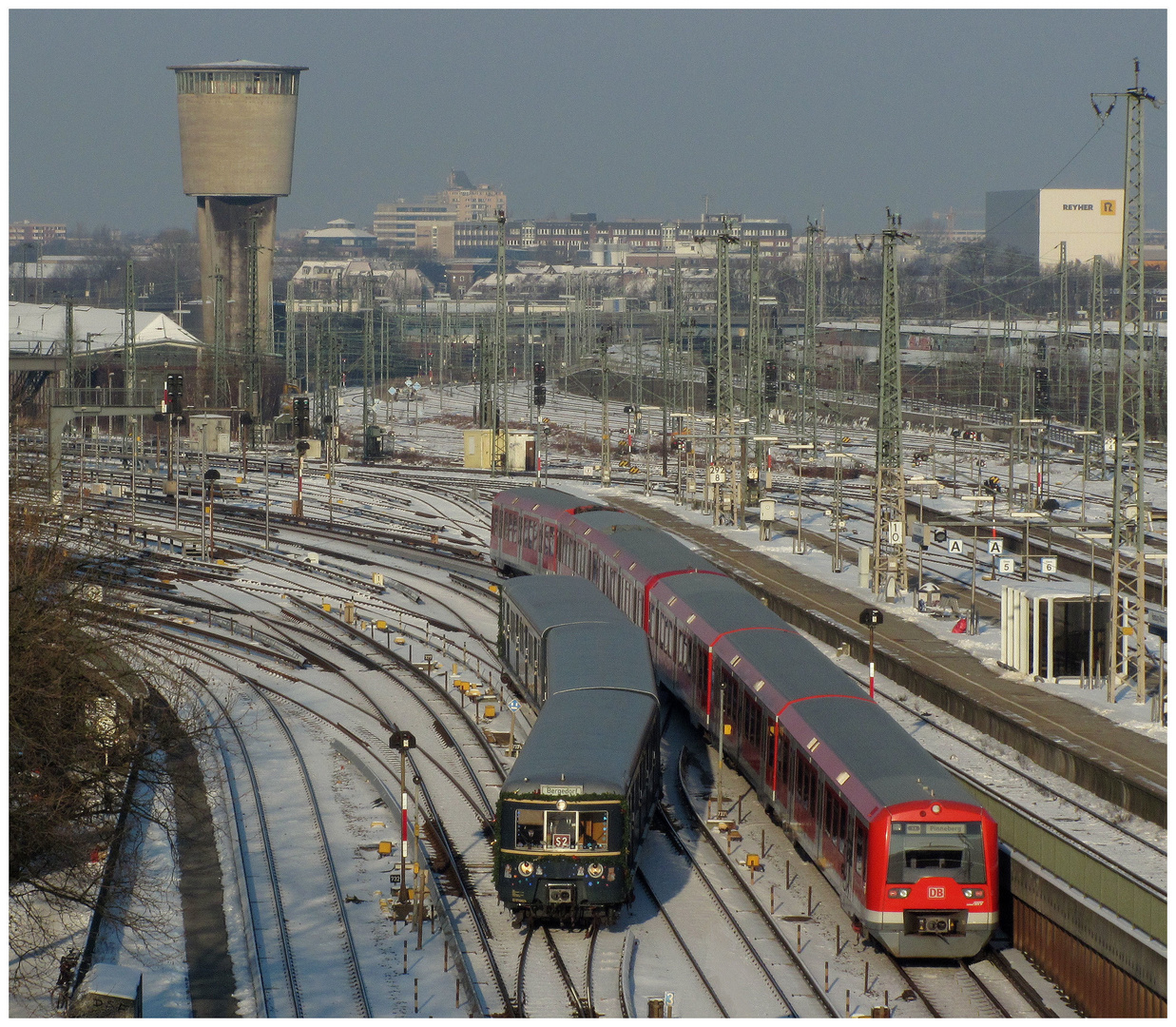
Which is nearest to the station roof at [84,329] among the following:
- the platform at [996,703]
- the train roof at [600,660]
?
the platform at [996,703]

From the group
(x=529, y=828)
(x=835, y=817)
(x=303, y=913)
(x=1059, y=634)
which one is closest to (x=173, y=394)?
(x=1059, y=634)

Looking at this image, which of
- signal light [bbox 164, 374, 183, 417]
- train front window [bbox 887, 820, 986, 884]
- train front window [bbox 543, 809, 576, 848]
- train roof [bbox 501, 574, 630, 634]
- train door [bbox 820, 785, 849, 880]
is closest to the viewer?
train front window [bbox 887, 820, 986, 884]

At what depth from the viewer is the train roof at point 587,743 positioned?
67.9 ft

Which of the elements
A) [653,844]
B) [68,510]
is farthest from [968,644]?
[68,510]

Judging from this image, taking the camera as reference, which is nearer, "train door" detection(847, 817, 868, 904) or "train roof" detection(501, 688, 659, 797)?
"train door" detection(847, 817, 868, 904)

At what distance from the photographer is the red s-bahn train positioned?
64.2ft

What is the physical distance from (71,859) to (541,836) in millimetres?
6541

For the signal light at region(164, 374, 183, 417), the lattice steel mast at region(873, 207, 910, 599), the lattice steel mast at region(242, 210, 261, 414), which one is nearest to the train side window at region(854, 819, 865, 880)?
the lattice steel mast at region(873, 207, 910, 599)

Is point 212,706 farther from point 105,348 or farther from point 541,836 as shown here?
point 105,348

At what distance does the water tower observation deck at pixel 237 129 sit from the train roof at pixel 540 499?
113 m

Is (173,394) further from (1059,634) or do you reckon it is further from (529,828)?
(529,828)

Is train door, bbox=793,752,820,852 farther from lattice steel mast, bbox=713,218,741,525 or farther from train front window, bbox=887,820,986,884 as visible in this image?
lattice steel mast, bbox=713,218,741,525

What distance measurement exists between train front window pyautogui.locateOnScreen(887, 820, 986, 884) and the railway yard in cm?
125

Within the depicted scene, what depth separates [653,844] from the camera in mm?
25094
